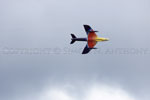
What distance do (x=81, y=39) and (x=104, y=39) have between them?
7.04 meters

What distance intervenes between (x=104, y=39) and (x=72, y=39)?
9.86m

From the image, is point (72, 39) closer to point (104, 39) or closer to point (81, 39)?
point (81, 39)

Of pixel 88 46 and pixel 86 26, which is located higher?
pixel 86 26

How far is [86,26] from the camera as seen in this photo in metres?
102

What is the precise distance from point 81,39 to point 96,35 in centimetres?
571

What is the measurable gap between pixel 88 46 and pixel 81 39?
4.93m

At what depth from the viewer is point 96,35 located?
103 meters

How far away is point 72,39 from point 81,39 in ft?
10.00

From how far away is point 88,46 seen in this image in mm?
104125

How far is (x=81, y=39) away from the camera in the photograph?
100312 millimetres

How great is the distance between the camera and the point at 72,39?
99000 millimetres

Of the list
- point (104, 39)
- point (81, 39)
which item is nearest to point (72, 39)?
point (81, 39)

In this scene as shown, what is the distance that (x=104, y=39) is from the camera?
100188 mm
